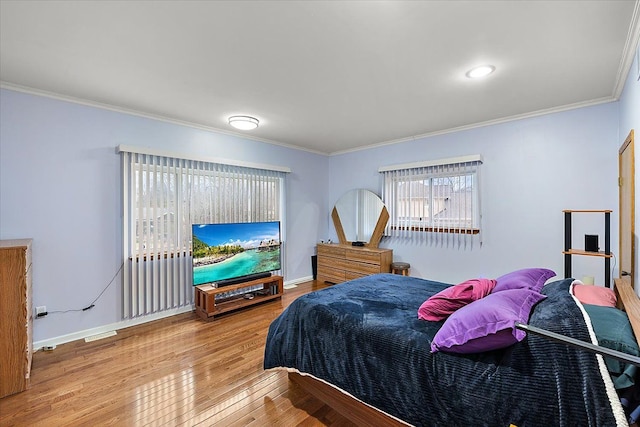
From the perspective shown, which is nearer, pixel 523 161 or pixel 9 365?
pixel 9 365

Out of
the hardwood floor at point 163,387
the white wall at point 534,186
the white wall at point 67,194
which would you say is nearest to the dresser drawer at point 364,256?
the white wall at point 534,186

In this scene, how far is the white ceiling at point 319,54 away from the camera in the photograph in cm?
172

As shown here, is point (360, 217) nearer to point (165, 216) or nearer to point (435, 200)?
point (435, 200)

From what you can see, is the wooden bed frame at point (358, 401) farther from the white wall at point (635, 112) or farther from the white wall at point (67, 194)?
the white wall at point (67, 194)

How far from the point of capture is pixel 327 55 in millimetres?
2193

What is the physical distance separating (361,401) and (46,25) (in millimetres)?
3161

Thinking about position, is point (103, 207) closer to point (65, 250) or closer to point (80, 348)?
point (65, 250)

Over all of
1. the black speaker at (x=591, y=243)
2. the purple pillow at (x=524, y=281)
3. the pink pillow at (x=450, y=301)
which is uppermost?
the black speaker at (x=591, y=243)

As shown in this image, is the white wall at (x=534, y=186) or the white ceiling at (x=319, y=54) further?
the white wall at (x=534, y=186)

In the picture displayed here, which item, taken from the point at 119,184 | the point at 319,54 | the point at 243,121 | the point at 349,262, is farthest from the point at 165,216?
the point at 349,262

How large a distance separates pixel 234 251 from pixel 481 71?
3.59m

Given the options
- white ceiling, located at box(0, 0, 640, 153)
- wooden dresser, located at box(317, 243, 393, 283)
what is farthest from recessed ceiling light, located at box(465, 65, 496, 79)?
wooden dresser, located at box(317, 243, 393, 283)

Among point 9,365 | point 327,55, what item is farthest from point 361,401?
point 9,365

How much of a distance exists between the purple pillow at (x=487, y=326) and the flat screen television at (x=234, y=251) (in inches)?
122
